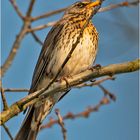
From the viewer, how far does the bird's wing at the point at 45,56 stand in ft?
17.7

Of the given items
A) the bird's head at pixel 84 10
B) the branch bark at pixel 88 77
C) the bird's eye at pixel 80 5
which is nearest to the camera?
the branch bark at pixel 88 77

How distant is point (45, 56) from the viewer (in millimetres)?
5508

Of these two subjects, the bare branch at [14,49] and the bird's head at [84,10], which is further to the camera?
the bird's head at [84,10]

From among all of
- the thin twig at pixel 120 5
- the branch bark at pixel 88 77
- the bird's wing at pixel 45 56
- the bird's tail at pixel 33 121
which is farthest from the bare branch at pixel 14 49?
the bird's wing at pixel 45 56

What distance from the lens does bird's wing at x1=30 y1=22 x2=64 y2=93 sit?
5396 millimetres

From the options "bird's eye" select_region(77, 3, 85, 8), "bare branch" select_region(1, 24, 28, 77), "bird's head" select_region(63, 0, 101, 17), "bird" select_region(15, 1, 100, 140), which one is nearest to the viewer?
"bare branch" select_region(1, 24, 28, 77)

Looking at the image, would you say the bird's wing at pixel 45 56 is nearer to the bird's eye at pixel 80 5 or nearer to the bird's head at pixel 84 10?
the bird's head at pixel 84 10

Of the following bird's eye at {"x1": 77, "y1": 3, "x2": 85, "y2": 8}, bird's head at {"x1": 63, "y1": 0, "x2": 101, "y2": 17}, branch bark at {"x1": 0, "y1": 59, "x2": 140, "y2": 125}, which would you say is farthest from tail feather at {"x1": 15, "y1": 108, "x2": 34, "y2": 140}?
bird's eye at {"x1": 77, "y1": 3, "x2": 85, "y2": 8}

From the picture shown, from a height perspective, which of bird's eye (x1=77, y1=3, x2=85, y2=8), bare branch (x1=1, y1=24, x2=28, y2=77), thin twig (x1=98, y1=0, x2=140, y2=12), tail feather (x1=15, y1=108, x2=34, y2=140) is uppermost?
bird's eye (x1=77, y1=3, x2=85, y2=8)

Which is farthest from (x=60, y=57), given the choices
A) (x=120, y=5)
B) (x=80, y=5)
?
(x=120, y=5)

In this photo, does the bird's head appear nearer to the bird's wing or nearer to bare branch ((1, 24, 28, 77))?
the bird's wing

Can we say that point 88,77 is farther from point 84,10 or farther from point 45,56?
point 84,10

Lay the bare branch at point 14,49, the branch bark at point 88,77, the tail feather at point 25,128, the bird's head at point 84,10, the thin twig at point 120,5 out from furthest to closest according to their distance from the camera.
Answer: the bird's head at point 84,10 → the tail feather at point 25,128 → the branch bark at point 88,77 → the thin twig at point 120,5 → the bare branch at point 14,49

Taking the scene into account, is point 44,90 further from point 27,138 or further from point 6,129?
point 27,138
